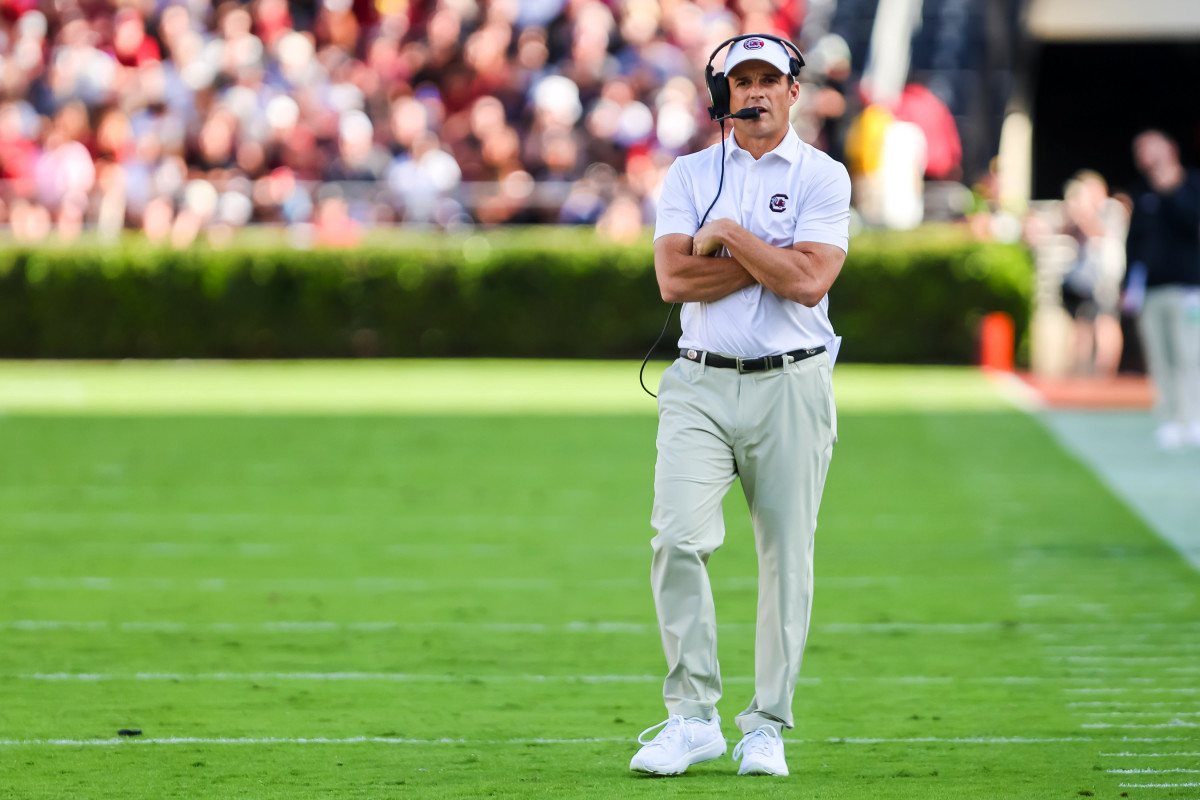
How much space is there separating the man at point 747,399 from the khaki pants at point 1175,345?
8803mm

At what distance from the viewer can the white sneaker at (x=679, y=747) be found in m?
5.11

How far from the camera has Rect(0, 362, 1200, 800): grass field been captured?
5.31 metres

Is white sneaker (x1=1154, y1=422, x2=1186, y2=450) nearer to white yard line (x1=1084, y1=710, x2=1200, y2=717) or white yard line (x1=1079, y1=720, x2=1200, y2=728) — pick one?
white yard line (x1=1084, y1=710, x2=1200, y2=717)

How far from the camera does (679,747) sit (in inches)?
202

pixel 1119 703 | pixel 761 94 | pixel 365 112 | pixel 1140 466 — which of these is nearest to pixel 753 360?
pixel 761 94

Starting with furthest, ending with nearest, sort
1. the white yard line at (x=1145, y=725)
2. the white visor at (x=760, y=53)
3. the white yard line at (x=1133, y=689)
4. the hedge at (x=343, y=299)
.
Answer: the hedge at (x=343, y=299), the white yard line at (x=1133, y=689), the white yard line at (x=1145, y=725), the white visor at (x=760, y=53)

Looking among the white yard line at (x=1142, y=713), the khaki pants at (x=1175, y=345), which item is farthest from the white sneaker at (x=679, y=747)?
the khaki pants at (x=1175, y=345)

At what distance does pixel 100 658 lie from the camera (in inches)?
272

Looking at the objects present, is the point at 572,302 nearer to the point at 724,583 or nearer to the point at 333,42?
the point at 333,42

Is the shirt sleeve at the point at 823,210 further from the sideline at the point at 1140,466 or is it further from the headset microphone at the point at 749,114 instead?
the sideline at the point at 1140,466

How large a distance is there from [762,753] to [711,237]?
141 cm

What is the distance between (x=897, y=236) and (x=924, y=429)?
24.1 ft

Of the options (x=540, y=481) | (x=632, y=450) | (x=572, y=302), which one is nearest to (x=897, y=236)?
(x=572, y=302)

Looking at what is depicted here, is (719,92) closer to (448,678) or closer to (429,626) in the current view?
(448,678)
